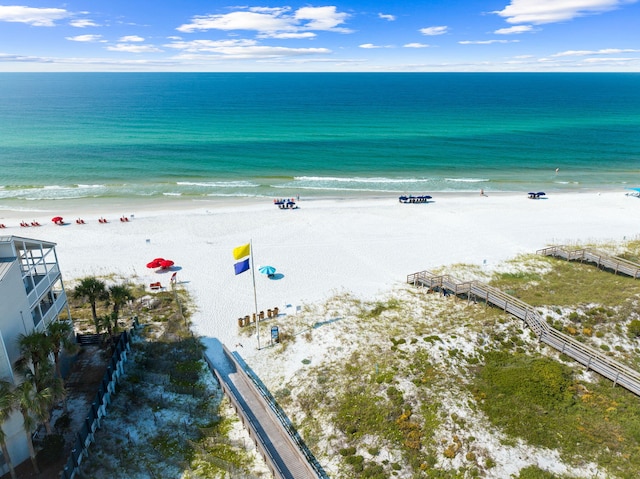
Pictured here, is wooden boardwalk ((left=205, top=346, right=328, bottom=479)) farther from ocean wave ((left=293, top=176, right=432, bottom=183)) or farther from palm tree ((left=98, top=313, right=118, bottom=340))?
ocean wave ((left=293, top=176, right=432, bottom=183))

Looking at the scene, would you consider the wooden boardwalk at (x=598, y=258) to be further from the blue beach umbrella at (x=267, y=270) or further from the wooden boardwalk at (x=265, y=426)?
the wooden boardwalk at (x=265, y=426)

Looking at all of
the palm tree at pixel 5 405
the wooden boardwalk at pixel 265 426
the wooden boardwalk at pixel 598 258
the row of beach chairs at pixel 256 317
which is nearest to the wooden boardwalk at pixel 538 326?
the wooden boardwalk at pixel 598 258

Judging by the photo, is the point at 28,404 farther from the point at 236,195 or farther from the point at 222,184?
the point at 222,184

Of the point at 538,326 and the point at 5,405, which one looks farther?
the point at 538,326

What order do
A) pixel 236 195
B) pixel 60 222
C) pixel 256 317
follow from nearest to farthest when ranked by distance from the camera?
pixel 256 317 < pixel 60 222 < pixel 236 195

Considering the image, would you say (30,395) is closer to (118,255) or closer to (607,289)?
(118,255)

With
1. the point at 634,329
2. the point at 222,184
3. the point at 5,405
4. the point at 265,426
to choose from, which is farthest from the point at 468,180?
the point at 5,405

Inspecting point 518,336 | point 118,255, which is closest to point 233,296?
point 118,255
